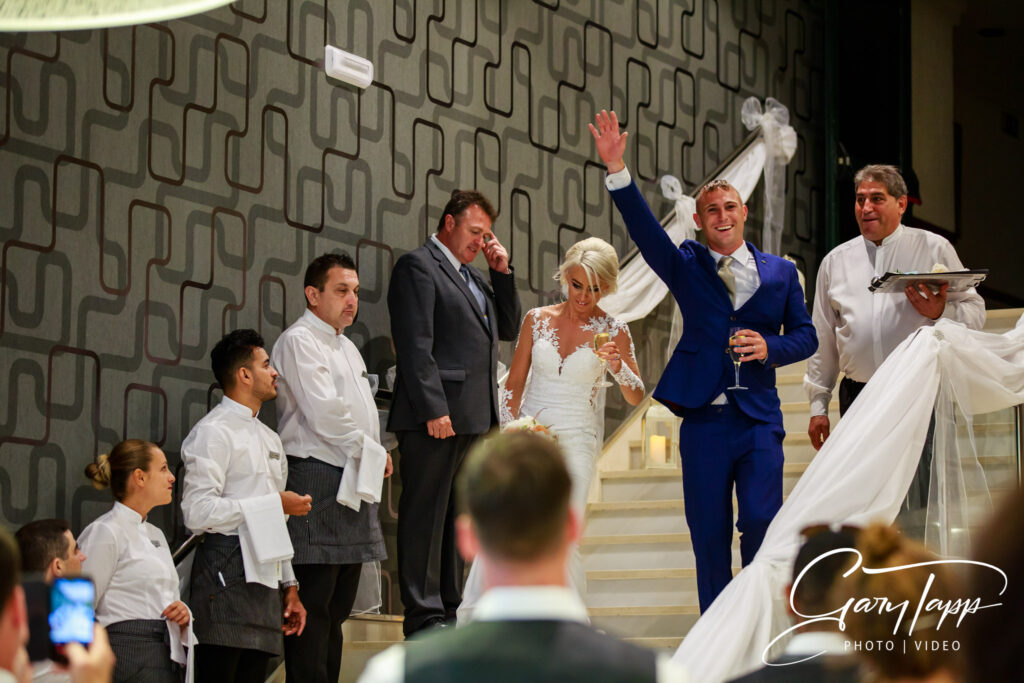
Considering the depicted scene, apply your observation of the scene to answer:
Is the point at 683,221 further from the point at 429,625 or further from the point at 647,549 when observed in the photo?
the point at 429,625

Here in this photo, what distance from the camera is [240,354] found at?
5086mm

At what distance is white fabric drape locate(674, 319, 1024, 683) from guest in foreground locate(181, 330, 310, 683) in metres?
1.52

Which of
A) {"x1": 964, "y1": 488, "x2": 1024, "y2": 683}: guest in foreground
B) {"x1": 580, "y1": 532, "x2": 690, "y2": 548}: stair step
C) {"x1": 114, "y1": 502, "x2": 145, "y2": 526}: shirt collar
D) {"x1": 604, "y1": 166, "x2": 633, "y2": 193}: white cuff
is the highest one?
{"x1": 604, "y1": 166, "x2": 633, "y2": 193}: white cuff

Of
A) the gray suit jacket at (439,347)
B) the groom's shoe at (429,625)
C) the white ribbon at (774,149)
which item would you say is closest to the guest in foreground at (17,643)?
the groom's shoe at (429,625)

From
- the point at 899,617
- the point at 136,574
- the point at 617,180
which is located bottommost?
the point at 136,574

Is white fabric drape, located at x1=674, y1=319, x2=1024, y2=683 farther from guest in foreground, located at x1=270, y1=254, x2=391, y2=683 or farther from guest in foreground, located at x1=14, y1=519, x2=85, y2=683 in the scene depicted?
guest in foreground, located at x1=14, y1=519, x2=85, y2=683

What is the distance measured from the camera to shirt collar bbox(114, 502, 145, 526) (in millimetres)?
4570

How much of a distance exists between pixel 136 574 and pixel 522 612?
320 centimetres

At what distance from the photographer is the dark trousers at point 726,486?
181 inches

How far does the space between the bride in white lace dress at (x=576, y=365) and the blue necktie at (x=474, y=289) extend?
204 millimetres

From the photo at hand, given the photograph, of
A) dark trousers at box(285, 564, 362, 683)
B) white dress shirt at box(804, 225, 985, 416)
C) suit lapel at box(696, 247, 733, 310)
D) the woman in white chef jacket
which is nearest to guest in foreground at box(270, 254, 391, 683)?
dark trousers at box(285, 564, 362, 683)

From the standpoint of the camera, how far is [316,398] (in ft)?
17.0

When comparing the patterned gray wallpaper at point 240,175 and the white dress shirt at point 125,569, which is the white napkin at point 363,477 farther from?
the white dress shirt at point 125,569
